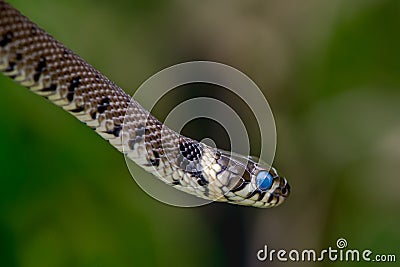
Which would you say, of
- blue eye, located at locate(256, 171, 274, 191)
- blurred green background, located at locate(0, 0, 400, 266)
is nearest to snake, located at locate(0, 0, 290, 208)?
blue eye, located at locate(256, 171, 274, 191)

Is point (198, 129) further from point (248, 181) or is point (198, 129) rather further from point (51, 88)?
point (51, 88)

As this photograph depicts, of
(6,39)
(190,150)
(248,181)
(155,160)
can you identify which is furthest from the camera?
(248,181)

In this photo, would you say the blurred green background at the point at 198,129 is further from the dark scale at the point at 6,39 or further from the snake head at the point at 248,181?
the dark scale at the point at 6,39

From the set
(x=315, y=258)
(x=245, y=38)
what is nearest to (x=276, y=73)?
(x=245, y=38)

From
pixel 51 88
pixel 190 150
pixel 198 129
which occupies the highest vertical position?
pixel 198 129

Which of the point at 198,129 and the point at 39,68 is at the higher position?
the point at 198,129

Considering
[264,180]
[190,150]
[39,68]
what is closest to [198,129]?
[264,180]

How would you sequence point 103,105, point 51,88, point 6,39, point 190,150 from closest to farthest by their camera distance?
point 6,39 < point 51,88 < point 103,105 < point 190,150

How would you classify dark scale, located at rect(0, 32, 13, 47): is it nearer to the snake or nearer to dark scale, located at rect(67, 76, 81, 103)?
the snake

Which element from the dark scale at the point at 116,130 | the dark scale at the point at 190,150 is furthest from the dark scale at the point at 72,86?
the dark scale at the point at 190,150
